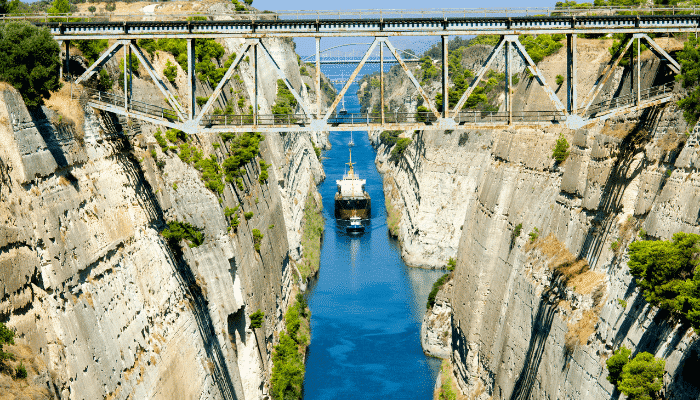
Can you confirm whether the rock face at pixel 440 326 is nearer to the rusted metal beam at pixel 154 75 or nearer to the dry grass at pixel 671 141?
the dry grass at pixel 671 141

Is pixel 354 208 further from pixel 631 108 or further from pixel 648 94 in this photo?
pixel 631 108

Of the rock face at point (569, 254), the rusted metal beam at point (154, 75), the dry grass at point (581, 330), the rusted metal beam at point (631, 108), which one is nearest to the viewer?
the rock face at point (569, 254)

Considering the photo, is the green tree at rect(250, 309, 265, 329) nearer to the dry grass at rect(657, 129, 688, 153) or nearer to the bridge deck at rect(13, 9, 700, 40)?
the bridge deck at rect(13, 9, 700, 40)

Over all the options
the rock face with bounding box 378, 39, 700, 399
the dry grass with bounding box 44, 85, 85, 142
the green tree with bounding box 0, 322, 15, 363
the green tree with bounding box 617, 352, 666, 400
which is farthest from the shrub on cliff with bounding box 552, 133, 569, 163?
the green tree with bounding box 0, 322, 15, 363

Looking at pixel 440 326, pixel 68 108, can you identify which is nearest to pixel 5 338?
pixel 68 108

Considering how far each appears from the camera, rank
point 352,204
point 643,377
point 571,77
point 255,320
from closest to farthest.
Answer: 1. point 643,377
2. point 571,77
3. point 255,320
4. point 352,204

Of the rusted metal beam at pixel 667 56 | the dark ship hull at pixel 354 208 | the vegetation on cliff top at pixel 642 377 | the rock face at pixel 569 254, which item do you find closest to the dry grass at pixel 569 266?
the rock face at pixel 569 254
